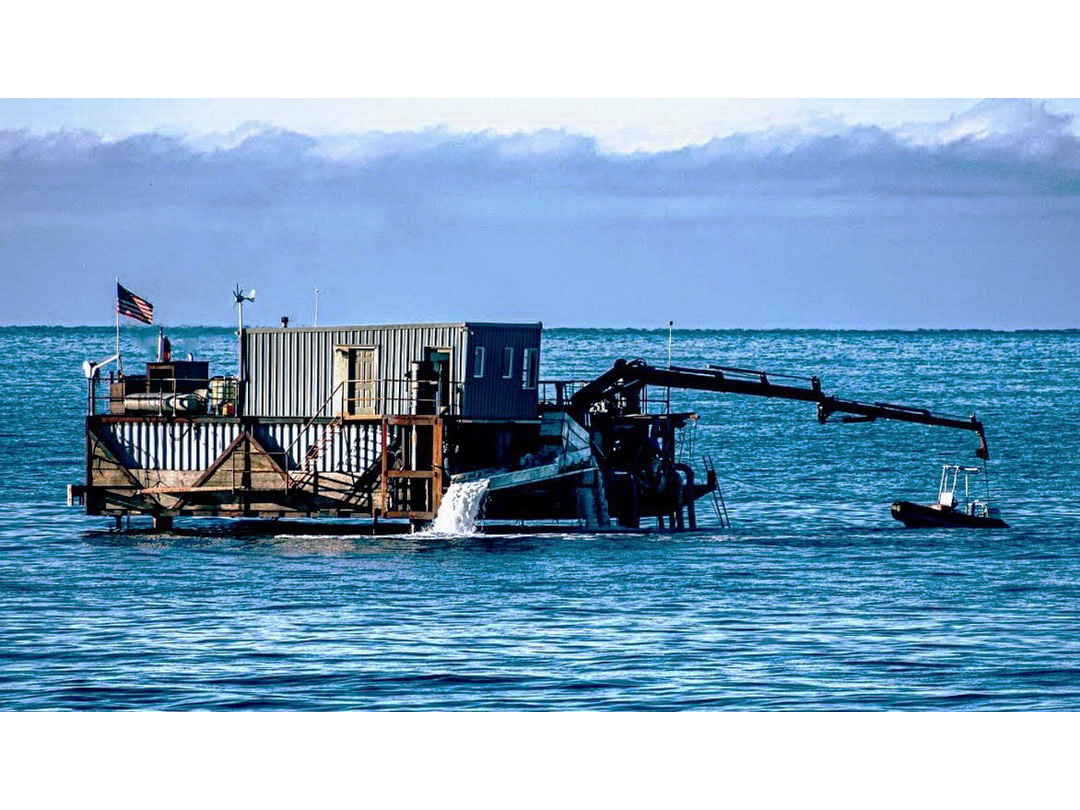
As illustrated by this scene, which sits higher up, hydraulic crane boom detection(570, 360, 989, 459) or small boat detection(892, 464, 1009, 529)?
hydraulic crane boom detection(570, 360, 989, 459)

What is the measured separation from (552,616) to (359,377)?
52.1 feet

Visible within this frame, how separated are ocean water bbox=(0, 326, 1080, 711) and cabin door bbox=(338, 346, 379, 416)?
409 cm

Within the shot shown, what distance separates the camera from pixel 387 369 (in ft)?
195

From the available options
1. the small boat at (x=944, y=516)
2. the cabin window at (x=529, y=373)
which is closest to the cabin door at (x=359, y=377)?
the cabin window at (x=529, y=373)

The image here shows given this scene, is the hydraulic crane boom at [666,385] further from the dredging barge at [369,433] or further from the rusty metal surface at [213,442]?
the rusty metal surface at [213,442]

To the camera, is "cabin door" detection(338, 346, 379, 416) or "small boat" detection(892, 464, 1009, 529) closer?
"cabin door" detection(338, 346, 379, 416)

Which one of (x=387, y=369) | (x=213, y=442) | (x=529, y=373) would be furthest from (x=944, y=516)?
(x=213, y=442)

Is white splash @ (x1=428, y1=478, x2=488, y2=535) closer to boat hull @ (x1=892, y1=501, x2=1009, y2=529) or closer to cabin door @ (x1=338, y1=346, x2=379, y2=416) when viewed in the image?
cabin door @ (x1=338, y1=346, x2=379, y2=416)

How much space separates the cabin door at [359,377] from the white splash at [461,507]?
3.85 metres

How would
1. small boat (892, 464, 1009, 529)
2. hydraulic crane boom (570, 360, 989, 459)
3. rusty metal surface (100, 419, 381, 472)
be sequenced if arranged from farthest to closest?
1. small boat (892, 464, 1009, 529)
2. hydraulic crane boom (570, 360, 989, 459)
3. rusty metal surface (100, 419, 381, 472)

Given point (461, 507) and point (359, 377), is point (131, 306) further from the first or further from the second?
point (461, 507)

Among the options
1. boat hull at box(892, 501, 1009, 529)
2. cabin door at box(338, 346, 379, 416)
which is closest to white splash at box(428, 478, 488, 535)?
cabin door at box(338, 346, 379, 416)

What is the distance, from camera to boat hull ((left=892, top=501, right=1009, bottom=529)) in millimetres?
64000

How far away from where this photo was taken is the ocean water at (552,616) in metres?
37.6
